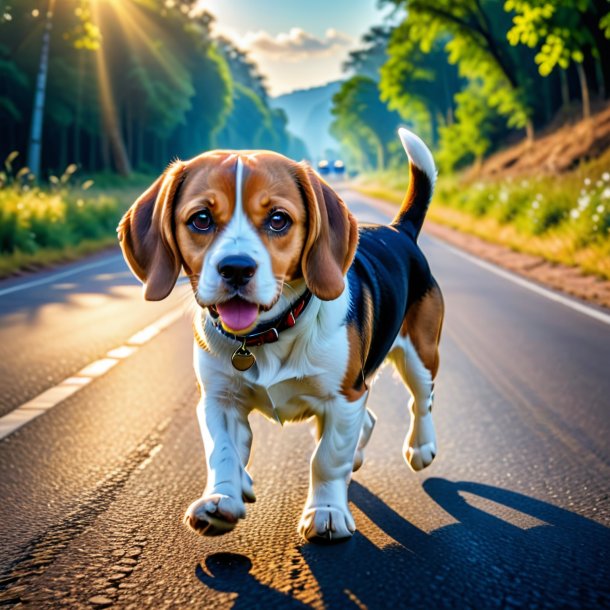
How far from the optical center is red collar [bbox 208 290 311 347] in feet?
10.4

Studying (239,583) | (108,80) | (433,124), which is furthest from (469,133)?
(239,583)

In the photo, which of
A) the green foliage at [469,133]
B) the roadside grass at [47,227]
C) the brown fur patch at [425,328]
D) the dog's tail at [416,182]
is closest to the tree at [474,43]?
the green foliage at [469,133]

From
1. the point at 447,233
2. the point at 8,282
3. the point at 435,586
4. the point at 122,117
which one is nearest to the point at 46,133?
the point at 122,117

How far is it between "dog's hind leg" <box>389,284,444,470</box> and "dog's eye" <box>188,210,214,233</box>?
1689 millimetres

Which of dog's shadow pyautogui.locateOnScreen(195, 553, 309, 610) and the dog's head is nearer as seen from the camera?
dog's shadow pyautogui.locateOnScreen(195, 553, 309, 610)

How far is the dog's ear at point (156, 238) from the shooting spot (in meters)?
3.22

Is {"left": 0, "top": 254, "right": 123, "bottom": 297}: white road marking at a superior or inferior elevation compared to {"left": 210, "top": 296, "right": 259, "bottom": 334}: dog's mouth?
inferior

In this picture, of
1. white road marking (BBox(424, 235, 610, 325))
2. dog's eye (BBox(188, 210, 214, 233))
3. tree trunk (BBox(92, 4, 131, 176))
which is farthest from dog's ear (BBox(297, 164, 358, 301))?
tree trunk (BBox(92, 4, 131, 176))

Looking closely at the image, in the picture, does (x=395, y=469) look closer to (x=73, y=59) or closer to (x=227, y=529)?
(x=227, y=529)

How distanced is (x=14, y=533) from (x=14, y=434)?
5.10 feet

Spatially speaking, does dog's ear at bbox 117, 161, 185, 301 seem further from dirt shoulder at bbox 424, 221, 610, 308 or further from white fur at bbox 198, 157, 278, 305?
dirt shoulder at bbox 424, 221, 610, 308

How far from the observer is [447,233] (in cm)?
2169

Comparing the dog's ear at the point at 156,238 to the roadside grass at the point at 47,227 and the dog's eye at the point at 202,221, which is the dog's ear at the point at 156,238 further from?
the roadside grass at the point at 47,227

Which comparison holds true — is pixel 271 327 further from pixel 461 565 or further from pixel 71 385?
pixel 71 385
